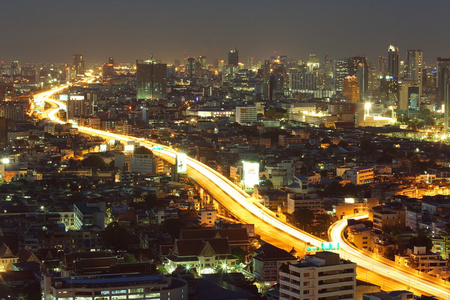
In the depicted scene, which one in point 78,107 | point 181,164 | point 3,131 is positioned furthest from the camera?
point 78,107

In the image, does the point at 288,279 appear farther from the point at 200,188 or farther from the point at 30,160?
the point at 30,160

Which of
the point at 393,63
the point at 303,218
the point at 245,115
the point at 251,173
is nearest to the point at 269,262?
the point at 303,218

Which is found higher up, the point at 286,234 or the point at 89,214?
the point at 89,214

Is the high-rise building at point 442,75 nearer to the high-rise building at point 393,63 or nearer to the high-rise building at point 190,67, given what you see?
the high-rise building at point 393,63

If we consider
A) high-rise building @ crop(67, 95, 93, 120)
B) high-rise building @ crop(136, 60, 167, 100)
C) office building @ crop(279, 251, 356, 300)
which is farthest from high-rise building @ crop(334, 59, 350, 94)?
office building @ crop(279, 251, 356, 300)

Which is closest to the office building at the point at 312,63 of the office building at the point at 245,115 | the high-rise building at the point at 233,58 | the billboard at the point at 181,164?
the high-rise building at the point at 233,58

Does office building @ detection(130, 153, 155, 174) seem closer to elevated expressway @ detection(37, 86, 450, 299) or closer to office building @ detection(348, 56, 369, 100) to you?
elevated expressway @ detection(37, 86, 450, 299)

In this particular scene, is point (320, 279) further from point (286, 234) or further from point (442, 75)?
point (442, 75)
